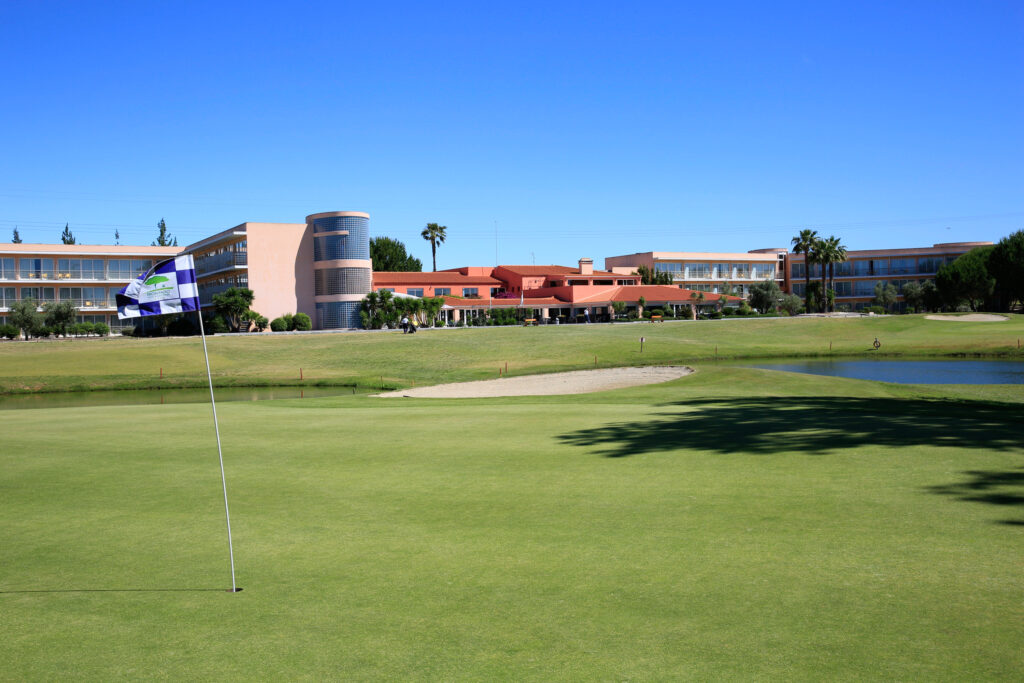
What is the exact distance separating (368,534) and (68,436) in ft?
42.8

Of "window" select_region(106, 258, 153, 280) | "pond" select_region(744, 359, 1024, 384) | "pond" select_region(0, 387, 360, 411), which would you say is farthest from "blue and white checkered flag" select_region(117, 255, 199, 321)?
"window" select_region(106, 258, 153, 280)

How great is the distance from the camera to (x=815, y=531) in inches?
351

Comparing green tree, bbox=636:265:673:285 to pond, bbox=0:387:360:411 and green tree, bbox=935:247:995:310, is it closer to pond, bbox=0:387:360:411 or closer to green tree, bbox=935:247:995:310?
green tree, bbox=935:247:995:310

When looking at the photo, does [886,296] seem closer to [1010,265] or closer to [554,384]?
[1010,265]

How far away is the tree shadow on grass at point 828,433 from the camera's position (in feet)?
36.5

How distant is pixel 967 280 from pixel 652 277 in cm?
4987

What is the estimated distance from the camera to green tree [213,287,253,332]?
8500 centimetres

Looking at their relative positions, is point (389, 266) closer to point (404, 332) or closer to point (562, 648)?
point (404, 332)

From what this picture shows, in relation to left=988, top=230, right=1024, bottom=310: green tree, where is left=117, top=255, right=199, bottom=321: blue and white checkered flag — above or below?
below

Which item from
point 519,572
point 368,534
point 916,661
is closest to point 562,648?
point 519,572

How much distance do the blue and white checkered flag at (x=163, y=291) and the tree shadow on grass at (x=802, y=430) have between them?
8.44 meters

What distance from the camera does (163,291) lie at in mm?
8625

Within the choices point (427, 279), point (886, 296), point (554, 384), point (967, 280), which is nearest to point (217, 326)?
point (427, 279)

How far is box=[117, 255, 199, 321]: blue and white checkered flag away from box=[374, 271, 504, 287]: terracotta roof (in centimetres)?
10828
